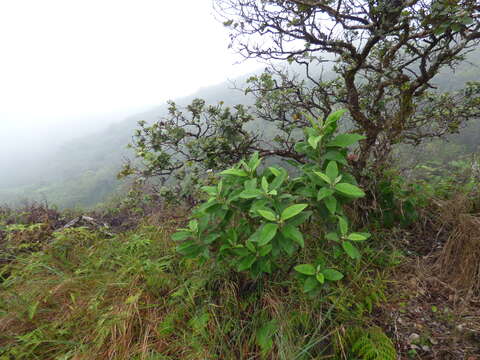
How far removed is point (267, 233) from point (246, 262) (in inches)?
13.5

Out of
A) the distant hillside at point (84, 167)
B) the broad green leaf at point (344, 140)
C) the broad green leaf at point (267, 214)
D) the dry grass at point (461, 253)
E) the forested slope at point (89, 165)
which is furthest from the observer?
the distant hillside at point (84, 167)

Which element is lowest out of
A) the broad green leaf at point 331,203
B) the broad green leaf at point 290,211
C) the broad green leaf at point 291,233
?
the broad green leaf at point 291,233

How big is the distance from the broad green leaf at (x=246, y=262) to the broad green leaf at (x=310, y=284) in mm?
340

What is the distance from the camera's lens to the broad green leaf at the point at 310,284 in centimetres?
147

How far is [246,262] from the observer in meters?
1.56

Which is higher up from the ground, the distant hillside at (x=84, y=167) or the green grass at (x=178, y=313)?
the green grass at (x=178, y=313)

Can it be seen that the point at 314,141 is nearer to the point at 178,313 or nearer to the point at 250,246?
the point at 250,246

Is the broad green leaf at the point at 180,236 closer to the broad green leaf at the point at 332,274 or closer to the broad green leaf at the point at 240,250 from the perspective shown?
the broad green leaf at the point at 240,250

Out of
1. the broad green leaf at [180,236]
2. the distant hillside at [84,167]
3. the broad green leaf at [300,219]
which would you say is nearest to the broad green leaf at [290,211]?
the broad green leaf at [300,219]

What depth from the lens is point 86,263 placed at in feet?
8.36

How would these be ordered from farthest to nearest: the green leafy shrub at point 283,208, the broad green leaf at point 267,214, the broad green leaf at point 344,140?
1. the broad green leaf at point 344,140
2. the green leafy shrub at point 283,208
3. the broad green leaf at point 267,214

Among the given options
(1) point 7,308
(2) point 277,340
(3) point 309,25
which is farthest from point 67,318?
(3) point 309,25

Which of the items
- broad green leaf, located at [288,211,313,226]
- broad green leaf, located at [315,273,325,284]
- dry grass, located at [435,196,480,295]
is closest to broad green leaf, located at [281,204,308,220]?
broad green leaf, located at [288,211,313,226]

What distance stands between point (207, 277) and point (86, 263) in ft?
4.66
